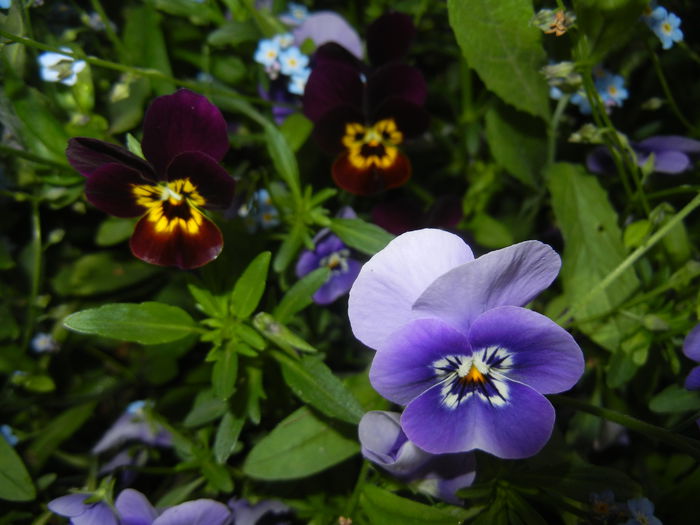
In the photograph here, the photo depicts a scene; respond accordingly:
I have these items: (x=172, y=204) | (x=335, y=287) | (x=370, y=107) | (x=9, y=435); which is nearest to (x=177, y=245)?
(x=172, y=204)

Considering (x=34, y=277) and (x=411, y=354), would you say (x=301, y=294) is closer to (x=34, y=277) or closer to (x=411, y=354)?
(x=411, y=354)

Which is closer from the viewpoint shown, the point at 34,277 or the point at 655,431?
the point at 655,431

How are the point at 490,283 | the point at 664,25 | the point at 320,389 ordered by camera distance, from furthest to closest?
the point at 664,25 < the point at 320,389 < the point at 490,283

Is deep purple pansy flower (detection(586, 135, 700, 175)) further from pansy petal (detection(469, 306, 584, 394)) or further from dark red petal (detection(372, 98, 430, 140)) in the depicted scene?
pansy petal (detection(469, 306, 584, 394))

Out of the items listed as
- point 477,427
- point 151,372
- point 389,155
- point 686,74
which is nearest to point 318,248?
point 389,155

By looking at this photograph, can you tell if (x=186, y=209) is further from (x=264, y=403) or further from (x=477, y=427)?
(x=477, y=427)

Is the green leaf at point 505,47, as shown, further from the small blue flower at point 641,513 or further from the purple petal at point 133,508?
the purple petal at point 133,508

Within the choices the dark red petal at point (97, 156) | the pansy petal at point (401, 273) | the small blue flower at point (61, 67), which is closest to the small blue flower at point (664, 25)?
the pansy petal at point (401, 273)
